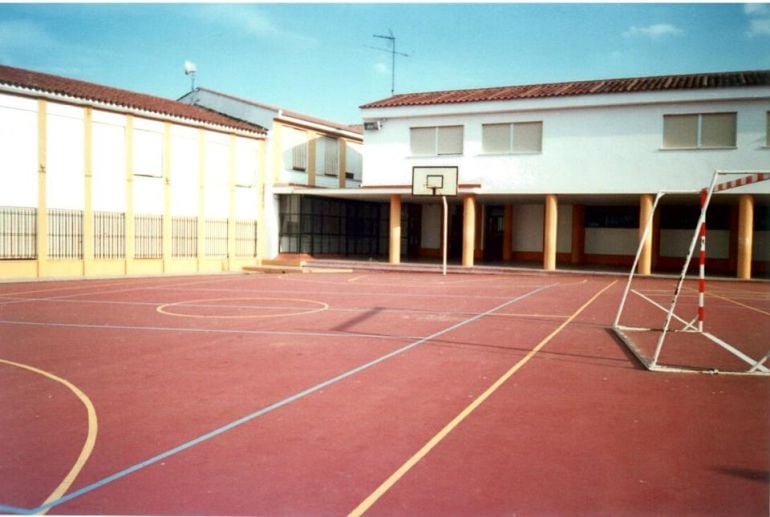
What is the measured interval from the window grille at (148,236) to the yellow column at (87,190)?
1.75 metres

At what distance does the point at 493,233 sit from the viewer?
3114 centimetres

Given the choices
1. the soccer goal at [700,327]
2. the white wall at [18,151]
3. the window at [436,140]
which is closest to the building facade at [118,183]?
the white wall at [18,151]

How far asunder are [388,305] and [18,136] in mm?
13431

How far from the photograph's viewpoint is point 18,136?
18969 mm

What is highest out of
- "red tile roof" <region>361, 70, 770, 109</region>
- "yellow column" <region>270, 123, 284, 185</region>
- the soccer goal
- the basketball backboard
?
"red tile roof" <region>361, 70, 770, 109</region>

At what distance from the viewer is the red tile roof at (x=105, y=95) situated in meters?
19.7

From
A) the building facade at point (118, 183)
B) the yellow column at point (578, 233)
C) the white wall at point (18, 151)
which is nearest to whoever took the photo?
the white wall at point (18, 151)

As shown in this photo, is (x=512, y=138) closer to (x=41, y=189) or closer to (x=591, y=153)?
(x=591, y=153)

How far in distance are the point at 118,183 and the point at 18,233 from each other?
3890 mm

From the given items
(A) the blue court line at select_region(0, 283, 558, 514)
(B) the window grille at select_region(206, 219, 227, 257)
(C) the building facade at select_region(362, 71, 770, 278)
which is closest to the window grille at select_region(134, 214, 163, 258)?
(B) the window grille at select_region(206, 219, 227, 257)

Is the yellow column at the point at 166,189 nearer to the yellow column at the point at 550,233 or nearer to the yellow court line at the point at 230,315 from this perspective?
the yellow court line at the point at 230,315

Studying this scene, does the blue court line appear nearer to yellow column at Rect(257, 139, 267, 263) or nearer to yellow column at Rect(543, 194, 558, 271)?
yellow column at Rect(543, 194, 558, 271)

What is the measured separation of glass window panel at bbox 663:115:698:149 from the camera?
2181 cm

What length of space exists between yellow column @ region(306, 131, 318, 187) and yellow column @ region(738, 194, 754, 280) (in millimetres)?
17937
